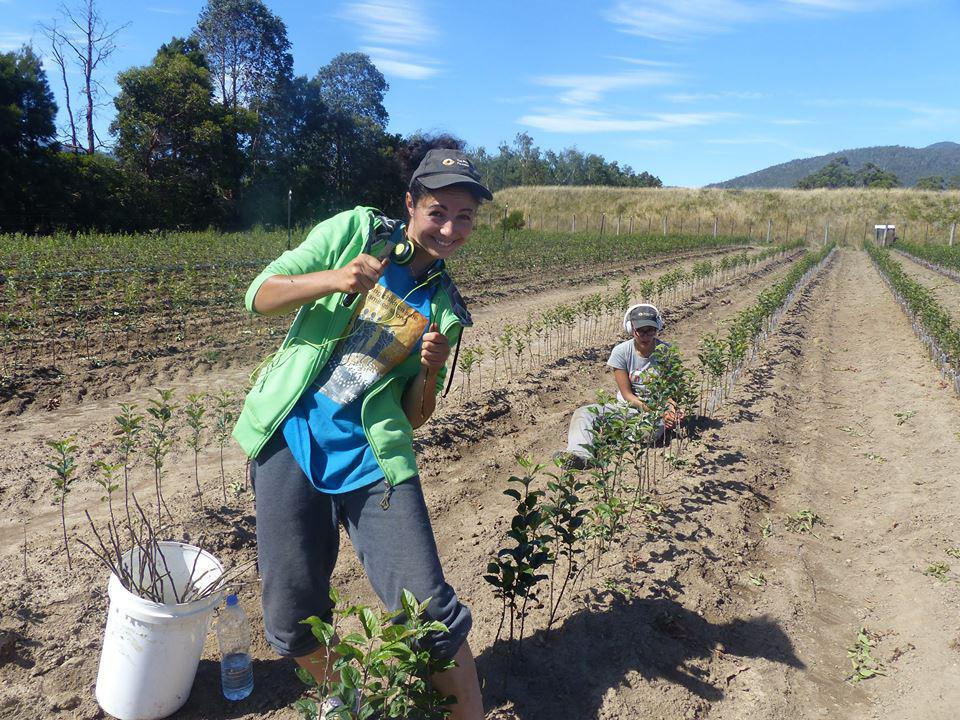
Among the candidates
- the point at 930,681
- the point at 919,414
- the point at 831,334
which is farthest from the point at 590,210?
the point at 930,681

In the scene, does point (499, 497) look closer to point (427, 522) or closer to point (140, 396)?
point (427, 522)

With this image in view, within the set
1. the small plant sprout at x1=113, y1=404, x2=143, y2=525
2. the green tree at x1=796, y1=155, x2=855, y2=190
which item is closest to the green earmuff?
the small plant sprout at x1=113, y1=404, x2=143, y2=525

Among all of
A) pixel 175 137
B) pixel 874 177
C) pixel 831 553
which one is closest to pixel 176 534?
pixel 831 553

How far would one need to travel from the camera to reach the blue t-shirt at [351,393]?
70.1 inches

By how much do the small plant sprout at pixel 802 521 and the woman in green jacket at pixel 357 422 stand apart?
278 centimetres

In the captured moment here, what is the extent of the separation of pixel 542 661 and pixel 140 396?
4630 mm

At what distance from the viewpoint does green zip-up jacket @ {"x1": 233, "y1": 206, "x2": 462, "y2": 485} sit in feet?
5.83

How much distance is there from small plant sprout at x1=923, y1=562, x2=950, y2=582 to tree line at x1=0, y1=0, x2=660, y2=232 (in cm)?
1243

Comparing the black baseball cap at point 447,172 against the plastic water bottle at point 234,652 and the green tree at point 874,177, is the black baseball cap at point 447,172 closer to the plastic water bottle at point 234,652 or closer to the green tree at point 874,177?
the plastic water bottle at point 234,652

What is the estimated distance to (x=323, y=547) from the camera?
1.84m

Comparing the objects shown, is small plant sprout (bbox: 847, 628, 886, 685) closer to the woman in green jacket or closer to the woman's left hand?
the woman in green jacket

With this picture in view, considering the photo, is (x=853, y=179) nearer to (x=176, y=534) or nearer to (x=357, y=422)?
(x=176, y=534)

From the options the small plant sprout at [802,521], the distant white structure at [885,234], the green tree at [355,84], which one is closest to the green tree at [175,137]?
the green tree at [355,84]

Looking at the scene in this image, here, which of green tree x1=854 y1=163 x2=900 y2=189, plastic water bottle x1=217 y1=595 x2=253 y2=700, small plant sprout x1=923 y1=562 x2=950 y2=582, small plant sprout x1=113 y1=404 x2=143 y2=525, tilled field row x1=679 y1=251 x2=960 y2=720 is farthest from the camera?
green tree x1=854 y1=163 x2=900 y2=189
